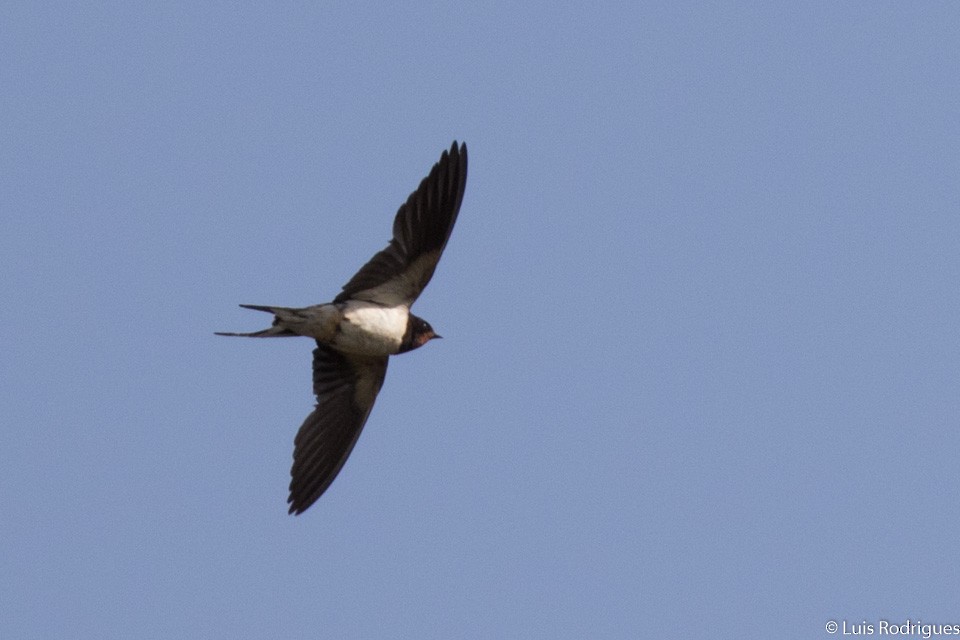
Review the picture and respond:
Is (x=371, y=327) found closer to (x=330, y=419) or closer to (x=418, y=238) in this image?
(x=418, y=238)

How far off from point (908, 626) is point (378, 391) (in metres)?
4.66

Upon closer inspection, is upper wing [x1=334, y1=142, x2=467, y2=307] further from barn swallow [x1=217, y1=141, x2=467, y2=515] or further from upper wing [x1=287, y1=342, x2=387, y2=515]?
upper wing [x1=287, y1=342, x2=387, y2=515]

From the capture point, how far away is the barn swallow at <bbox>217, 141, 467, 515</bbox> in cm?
1171

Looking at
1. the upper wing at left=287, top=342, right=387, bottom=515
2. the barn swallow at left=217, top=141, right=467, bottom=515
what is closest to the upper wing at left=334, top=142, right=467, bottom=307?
the barn swallow at left=217, top=141, right=467, bottom=515

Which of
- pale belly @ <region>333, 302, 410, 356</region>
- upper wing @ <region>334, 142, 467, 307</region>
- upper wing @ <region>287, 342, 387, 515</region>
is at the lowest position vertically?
upper wing @ <region>287, 342, 387, 515</region>

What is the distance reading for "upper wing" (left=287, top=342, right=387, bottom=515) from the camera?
12.6 m

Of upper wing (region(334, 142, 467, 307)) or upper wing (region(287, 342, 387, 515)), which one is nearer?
upper wing (region(334, 142, 467, 307))

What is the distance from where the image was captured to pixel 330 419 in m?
12.9

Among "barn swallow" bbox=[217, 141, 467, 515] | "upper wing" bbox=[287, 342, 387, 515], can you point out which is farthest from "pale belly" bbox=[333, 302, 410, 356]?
"upper wing" bbox=[287, 342, 387, 515]

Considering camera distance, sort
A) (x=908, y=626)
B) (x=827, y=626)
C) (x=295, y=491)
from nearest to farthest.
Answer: (x=908, y=626)
(x=827, y=626)
(x=295, y=491)

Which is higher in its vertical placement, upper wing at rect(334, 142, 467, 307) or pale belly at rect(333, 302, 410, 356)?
upper wing at rect(334, 142, 467, 307)

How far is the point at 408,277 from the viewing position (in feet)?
39.1

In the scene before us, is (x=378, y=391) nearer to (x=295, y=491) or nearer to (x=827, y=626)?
(x=295, y=491)

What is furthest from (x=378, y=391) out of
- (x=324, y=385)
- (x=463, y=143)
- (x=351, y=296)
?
(x=463, y=143)
